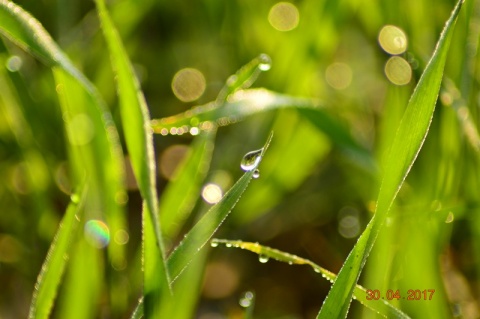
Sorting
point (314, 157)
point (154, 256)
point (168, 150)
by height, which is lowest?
point (154, 256)

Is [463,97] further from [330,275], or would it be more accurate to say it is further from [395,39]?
[330,275]

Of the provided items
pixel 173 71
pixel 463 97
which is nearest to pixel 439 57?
pixel 463 97

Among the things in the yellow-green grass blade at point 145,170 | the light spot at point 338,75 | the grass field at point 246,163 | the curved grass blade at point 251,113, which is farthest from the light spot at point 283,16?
the yellow-green grass blade at point 145,170

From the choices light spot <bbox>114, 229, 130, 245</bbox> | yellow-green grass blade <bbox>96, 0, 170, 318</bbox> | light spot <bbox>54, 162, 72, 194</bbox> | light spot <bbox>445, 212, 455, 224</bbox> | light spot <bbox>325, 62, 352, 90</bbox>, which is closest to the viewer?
yellow-green grass blade <bbox>96, 0, 170, 318</bbox>

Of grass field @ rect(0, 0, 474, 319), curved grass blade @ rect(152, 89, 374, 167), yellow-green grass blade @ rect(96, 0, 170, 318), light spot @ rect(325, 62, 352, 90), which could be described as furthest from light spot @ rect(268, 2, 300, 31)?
yellow-green grass blade @ rect(96, 0, 170, 318)

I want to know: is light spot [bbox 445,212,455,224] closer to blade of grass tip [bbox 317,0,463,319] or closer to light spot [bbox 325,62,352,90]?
blade of grass tip [bbox 317,0,463,319]

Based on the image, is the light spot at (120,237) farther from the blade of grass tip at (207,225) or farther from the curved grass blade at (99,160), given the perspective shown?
the blade of grass tip at (207,225)

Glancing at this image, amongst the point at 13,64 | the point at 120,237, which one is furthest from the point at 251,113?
the point at 13,64
